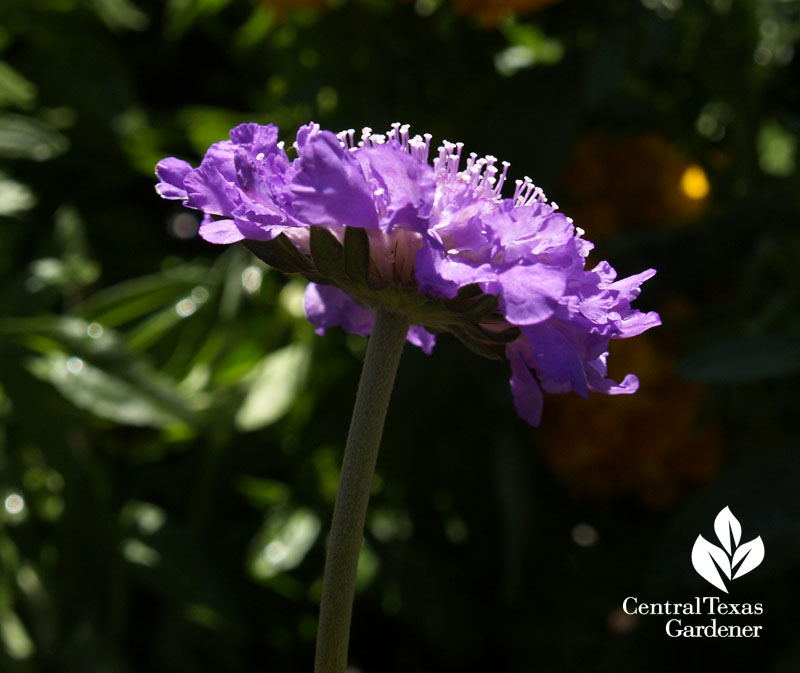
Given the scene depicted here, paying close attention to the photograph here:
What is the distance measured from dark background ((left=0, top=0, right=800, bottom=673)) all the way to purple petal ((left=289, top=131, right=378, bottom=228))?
0.59m

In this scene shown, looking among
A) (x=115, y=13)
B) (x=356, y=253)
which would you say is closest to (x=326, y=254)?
(x=356, y=253)

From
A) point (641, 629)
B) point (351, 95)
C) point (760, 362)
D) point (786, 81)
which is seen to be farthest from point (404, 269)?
point (786, 81)

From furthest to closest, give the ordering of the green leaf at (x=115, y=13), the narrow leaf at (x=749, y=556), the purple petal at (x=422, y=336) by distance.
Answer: the green leaf at (x=115, y=13) < the narrow leaf at (x=749, y=556) < the purple petal at (x=422, y=336)

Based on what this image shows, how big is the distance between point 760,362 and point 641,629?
40 cm

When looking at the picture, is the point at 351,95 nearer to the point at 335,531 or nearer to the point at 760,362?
the point at 760,362

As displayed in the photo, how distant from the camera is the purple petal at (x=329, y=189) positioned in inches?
15.7

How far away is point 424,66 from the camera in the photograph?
3.73 feet

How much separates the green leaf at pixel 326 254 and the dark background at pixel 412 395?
574 millimetres

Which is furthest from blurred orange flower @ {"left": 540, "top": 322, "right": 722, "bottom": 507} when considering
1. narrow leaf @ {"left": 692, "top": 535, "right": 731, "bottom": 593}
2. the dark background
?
narrow leaf @ {"left": 692, "top": 535, "right": 731, "bottom": 593}

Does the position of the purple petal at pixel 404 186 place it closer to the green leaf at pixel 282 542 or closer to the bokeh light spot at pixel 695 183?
the green leaf at pixel 282 542

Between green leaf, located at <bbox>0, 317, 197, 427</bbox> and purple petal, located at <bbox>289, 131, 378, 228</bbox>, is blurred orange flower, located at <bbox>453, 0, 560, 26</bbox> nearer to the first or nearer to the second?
green leaf, located at <bbox>0, 317, 197, 427</bbox>

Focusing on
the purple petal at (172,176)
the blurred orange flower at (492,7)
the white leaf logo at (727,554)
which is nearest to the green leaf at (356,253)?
the purple petal at (172,176)

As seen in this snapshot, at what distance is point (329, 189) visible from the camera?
40 centimetres

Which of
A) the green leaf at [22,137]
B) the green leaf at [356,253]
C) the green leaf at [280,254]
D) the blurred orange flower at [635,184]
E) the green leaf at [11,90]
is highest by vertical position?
the blurred orange flower at [635,184]
